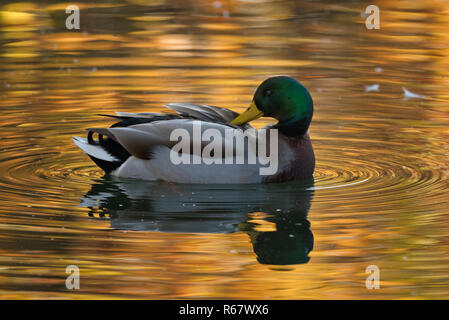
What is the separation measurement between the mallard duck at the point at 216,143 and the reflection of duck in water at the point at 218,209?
0.10 meters

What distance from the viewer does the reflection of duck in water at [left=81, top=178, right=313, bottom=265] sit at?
23.0ft

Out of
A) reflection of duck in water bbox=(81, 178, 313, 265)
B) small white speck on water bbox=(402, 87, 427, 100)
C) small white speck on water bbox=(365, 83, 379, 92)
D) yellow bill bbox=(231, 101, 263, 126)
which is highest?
yellow bill bbox=(231, 101, 263, 126)

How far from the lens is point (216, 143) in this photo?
8203mm

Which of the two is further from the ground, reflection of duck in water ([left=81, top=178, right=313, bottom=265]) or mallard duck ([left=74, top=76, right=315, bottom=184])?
mallard duck ([left=74, top=76, right=315, bottom=184])

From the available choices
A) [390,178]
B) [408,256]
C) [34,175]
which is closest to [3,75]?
[34,175]

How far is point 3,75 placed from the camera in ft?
40.8

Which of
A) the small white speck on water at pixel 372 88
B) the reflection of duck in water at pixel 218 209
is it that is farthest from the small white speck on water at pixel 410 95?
the reflection of duck in water at pixel 218 209

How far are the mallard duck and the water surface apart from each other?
13 cm

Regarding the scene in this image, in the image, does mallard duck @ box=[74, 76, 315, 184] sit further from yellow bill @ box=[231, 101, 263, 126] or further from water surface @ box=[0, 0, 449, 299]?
water surface @ box=[0, 0, 449, 299]

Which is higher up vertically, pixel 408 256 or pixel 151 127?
pixel 151 127

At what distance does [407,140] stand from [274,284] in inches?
163

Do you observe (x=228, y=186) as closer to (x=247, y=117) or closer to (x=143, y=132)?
(x=247, y=117)

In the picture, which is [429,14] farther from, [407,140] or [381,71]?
[407,140]

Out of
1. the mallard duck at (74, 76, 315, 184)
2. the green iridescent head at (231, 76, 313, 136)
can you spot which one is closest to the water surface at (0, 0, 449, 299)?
the mallard duck at (74, 76, 315, 184)
